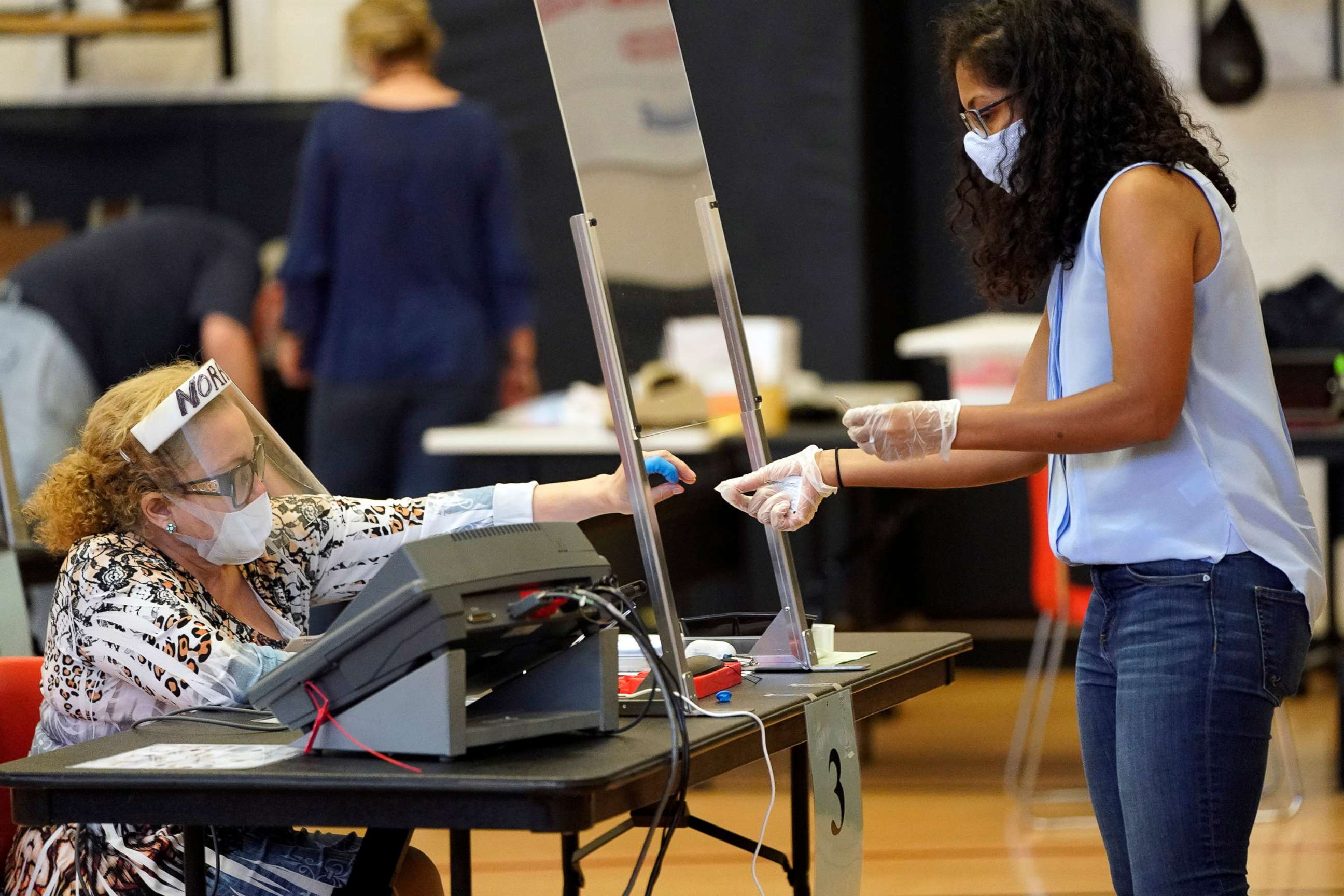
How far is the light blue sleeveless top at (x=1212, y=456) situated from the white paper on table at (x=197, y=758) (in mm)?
793

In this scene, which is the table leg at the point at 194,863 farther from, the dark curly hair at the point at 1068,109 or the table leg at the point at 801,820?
the dark curly hair at the point at 1068,109

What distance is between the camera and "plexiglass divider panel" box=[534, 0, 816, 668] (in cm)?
173

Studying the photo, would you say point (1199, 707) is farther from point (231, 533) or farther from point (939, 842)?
point (939, 842)

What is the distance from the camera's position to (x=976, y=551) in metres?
5.38

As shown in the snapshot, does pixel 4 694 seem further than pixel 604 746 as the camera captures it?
Yes

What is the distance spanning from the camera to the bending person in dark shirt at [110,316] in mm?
3699

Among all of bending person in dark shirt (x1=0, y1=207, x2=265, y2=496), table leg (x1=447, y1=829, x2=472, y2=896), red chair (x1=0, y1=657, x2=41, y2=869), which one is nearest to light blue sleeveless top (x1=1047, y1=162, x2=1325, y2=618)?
table leg (x1=447, y1=829, x2=472, y2=896)

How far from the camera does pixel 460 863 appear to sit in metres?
1.52

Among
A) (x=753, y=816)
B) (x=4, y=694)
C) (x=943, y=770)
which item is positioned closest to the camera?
(x=4, y=694)

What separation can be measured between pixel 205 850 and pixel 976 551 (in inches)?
154

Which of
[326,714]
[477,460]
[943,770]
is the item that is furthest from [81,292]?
[326,714]

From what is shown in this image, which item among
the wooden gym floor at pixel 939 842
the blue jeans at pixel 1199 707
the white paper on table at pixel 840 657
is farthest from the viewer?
the wooden gym floor at pixel 939 842

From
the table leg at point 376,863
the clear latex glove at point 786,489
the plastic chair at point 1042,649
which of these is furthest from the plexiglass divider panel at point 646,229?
the plastic chair at point 1042,649

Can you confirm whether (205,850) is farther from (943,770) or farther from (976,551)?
(976,551)
